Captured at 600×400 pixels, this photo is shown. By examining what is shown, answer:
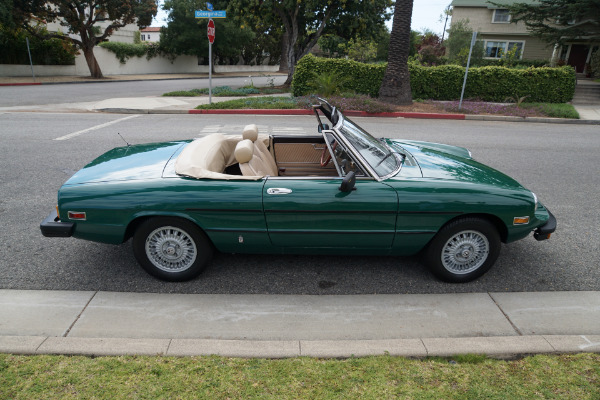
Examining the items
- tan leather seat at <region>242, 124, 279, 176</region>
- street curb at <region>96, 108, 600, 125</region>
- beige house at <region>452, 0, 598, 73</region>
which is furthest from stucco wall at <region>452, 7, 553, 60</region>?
tan leather seat at <region>242, 124, 279, 176</region>

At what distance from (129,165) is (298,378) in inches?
94.9

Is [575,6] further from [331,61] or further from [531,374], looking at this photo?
[531,374]

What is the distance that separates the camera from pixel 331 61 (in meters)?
15.9

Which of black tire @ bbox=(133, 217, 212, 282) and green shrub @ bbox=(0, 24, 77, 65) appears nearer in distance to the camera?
black tire @ bbox=(133, 217, 212, 282)

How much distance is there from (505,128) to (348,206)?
10580 millimetres

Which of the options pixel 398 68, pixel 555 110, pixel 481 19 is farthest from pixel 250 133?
pixel 481 19

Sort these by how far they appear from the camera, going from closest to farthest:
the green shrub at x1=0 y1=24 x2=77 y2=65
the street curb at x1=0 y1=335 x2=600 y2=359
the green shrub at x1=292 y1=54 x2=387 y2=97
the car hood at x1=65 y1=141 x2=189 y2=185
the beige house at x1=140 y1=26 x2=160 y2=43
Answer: the street curb at x1=0 y1=335 x2=600 y2=359 → the car hood at x1=65 y1=141 x2=189 y2=185 → the green shrub at x1=292 y1=54 x2=387 y2=97 → the green shrub at x1=0 y1=24 x2=77 y2=65 → the beige house at x1=140 y1=26 x2=160 y2=43

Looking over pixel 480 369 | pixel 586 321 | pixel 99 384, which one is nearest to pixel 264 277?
pixel 99 384

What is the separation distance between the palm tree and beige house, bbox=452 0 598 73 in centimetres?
1836

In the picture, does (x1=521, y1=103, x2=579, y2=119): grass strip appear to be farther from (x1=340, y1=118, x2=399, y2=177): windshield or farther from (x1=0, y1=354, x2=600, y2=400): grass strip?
(x1=0, y1=354, x2=600, y2=400): grass strip

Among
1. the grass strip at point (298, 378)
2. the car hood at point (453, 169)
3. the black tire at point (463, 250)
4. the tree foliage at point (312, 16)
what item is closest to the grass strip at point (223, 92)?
Answer: the tree foliage at point (312, 16)

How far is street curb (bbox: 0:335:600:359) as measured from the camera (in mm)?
2635

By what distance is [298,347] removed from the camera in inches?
106

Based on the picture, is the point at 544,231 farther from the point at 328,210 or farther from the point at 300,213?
the point at 300,213
